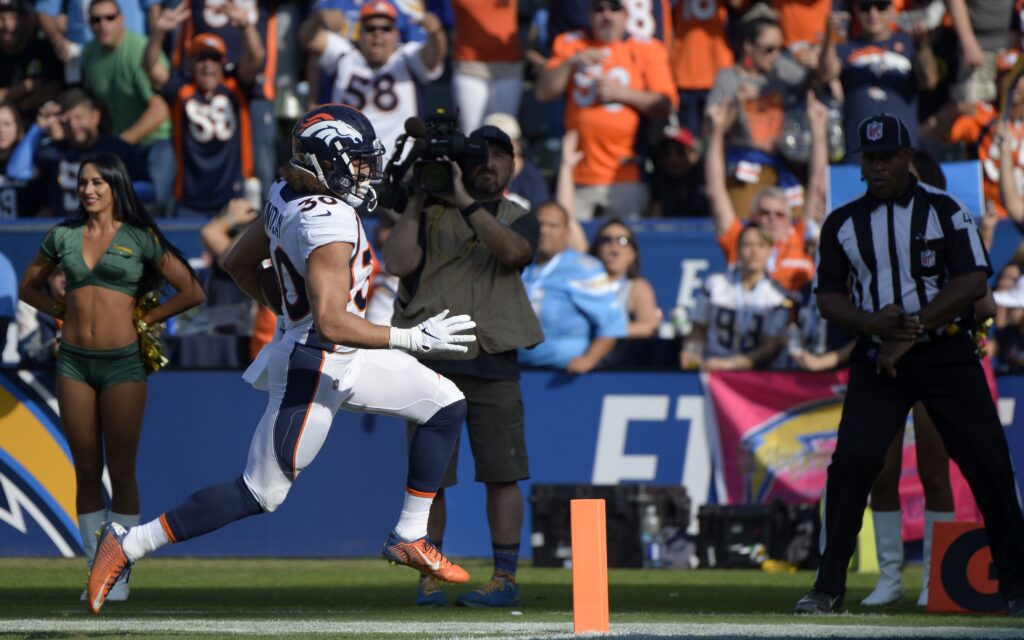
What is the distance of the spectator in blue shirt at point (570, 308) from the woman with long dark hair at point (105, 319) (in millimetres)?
3080

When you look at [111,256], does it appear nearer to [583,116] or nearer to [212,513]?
[212,513]

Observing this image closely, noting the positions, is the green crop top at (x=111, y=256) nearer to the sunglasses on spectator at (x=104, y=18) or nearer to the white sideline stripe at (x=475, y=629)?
the white sideline stripe at (x=475, y=629)

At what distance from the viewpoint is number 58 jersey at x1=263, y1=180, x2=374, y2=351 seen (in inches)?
253

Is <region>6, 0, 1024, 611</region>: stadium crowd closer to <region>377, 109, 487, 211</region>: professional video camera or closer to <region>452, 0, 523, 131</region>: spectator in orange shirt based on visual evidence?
<region>452, 0, 523, 131</region>: spectator in orange shirt

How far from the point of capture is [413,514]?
6.79 m

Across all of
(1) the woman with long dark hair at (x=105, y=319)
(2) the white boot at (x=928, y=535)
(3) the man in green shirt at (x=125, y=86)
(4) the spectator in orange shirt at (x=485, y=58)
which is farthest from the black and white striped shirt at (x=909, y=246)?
(3) the man in green shirt at (x=125, y=86)

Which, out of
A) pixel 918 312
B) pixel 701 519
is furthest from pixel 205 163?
pixel 918 312

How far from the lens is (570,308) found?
11.0 meters

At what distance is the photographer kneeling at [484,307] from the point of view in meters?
7.78

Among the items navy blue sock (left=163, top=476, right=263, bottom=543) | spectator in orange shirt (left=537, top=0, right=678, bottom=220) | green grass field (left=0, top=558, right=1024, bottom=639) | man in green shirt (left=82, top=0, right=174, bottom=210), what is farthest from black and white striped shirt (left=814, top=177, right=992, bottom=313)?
man in green shirt (left=82, top=0, right=174, bottom=210)

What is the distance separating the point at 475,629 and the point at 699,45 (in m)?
8.18

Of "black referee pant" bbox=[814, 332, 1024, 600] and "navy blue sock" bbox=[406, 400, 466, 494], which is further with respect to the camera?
"black referee pant" bbox=[814, 332, 1024, 600]

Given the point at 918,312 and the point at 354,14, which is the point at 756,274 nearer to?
the point at 918,312

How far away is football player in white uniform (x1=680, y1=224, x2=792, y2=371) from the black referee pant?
3405 mm
